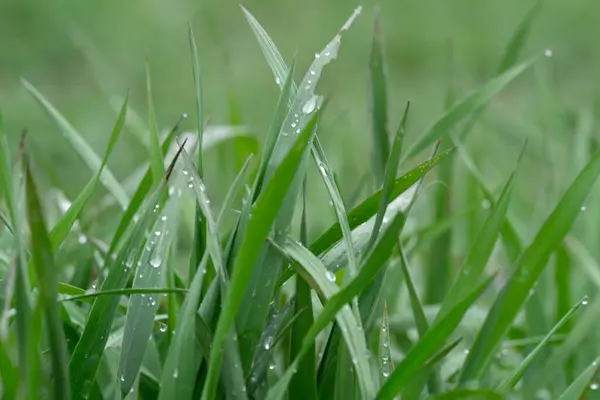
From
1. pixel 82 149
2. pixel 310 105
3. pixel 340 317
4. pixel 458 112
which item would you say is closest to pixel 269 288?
pixel 340 317

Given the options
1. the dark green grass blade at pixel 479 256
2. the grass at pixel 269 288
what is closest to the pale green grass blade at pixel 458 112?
the grass at pixel 269 288

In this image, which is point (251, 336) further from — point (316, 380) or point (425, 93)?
point (425, 93)

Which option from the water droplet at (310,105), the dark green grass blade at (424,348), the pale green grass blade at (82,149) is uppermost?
the pale green grass blade at (82,149)

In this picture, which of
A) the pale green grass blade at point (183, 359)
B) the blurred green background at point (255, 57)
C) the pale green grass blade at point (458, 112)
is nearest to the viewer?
the pale green grass blade at point (183, 359)

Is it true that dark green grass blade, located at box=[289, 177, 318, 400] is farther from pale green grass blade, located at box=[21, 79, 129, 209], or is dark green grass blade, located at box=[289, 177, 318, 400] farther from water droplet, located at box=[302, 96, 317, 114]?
pale green grass blade, located at box=[21, 79, 129, 209]

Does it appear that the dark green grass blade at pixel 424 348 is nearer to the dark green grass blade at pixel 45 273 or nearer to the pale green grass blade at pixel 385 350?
the pale green grass blade at pixel 385 350

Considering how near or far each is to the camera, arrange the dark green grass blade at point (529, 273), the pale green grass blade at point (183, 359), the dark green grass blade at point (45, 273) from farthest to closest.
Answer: the dark green grass blade at point (529, 273) < the pale green grass blade at point (183, 359) < the dark green grass blade at point (45, 273)

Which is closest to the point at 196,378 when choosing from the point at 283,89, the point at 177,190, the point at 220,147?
the point at 177,190
